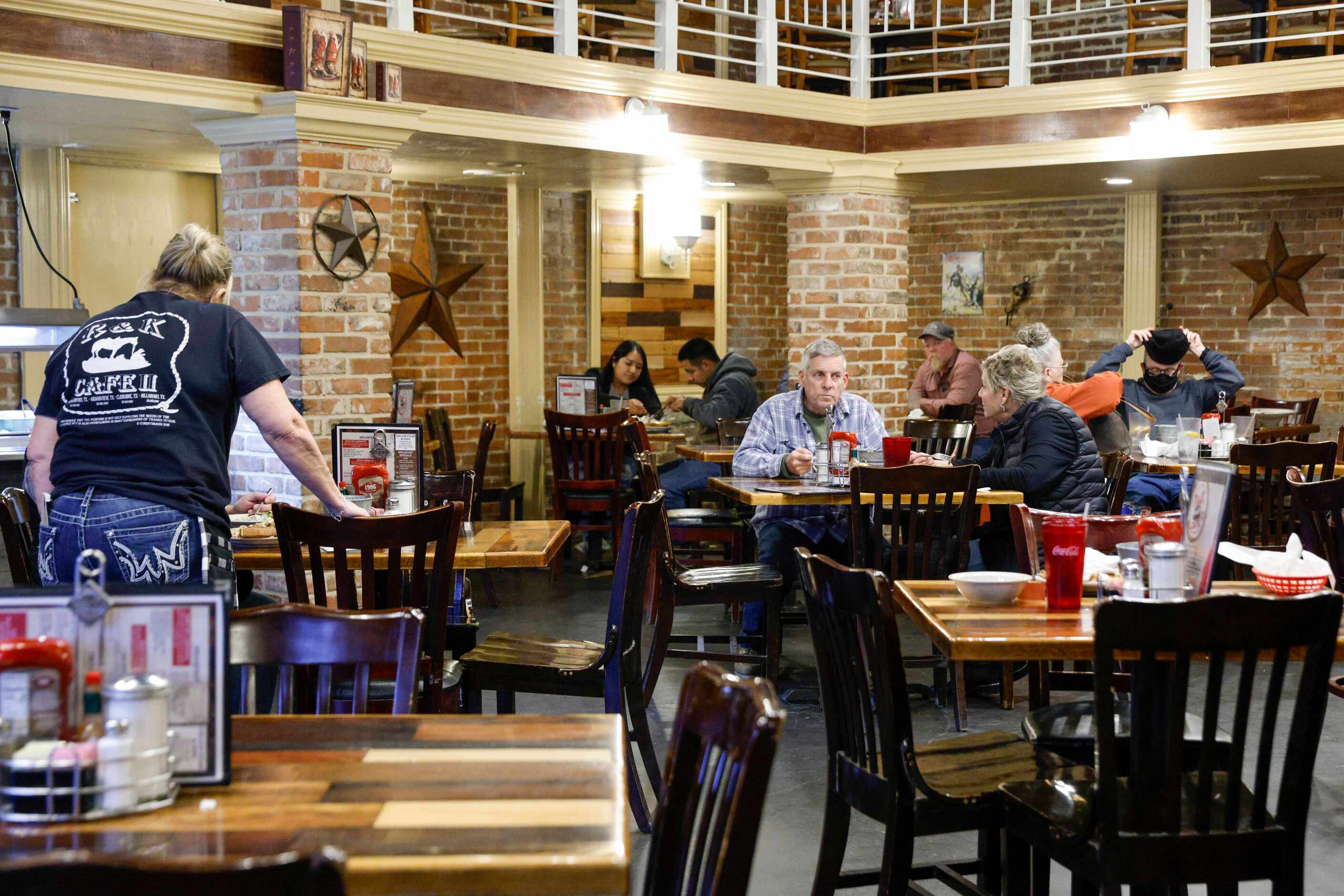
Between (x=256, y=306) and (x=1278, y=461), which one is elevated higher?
(x=256, y=306)

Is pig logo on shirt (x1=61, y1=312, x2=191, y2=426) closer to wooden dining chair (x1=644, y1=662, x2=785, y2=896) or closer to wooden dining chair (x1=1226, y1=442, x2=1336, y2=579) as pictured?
wooden dining chair (x1=644, y1=662, x2=785, y2=896)

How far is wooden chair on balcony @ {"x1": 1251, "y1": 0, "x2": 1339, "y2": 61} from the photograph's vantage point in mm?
7520

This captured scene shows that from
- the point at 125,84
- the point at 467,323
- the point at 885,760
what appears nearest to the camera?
the point at 885,760

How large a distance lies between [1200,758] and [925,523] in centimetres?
228

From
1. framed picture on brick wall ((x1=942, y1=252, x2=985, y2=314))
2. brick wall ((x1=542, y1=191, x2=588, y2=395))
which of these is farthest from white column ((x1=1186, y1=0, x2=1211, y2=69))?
brick wall ((x1=542, y1=191, x2=588, y2=395))

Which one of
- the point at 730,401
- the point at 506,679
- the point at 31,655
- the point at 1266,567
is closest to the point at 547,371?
the point at 730,401

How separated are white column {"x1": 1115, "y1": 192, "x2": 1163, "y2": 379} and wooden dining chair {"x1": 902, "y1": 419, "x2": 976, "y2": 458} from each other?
4039 millimetres

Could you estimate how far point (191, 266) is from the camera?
3.12m

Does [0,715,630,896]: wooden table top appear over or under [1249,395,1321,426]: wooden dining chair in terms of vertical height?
under

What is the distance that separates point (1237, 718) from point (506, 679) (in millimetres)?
1923

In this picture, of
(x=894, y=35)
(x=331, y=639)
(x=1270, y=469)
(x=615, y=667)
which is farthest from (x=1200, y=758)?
(x=894, y=35)

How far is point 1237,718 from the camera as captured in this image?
2160 millimetres

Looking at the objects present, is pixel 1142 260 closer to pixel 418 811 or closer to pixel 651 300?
pixel 651 300

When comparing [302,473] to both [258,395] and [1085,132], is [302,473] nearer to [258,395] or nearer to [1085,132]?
[258,395]
